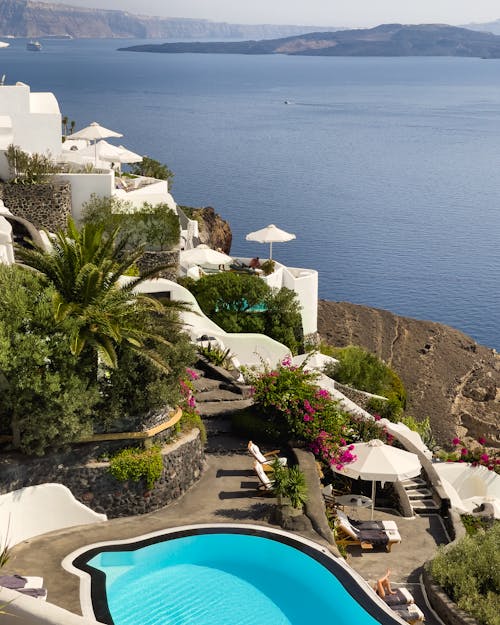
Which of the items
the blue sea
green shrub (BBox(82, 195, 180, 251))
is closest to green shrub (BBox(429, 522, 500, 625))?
green shrub (BBox(82, 195, 180, 251))

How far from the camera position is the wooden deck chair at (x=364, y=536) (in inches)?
656

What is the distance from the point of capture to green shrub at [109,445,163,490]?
16.1m

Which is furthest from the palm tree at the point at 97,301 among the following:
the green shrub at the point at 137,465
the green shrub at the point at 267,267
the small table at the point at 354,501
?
the green shrub at the point at 267,267

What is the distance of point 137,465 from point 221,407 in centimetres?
482

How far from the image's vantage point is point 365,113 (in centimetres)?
17112

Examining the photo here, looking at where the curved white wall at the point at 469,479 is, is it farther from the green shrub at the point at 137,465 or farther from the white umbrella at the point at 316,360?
the green shrub at the point at 137,465

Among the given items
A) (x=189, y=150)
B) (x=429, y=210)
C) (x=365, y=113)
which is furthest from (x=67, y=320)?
(x=365, y=113)

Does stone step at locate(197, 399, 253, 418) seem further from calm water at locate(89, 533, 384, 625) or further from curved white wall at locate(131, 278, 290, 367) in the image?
curved white wall at locate(131, 278, 290, 367)

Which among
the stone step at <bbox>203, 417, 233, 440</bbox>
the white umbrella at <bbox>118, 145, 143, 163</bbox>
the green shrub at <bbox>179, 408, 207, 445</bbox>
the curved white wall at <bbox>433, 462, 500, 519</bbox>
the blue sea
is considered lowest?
the blue sea

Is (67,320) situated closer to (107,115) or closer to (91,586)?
(91,586)

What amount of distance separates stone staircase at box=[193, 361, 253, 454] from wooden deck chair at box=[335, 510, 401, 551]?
3005mm

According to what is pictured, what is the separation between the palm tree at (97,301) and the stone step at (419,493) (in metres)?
6.57

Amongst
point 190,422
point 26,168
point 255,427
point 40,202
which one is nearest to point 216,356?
point 255,427

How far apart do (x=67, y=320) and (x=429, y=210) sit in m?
82.6
